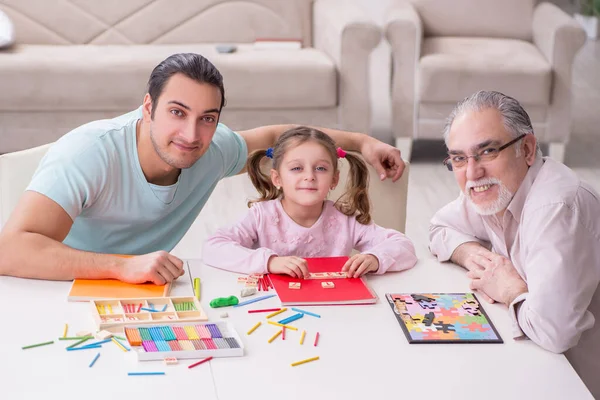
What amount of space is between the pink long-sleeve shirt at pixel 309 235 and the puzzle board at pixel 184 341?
42 cm

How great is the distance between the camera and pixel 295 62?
4.65 m

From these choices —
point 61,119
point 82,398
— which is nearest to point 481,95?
point 82,398

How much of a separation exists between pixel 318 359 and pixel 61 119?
3236mm

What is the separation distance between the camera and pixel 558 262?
1.81 meters

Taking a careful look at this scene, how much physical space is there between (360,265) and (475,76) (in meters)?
2.84

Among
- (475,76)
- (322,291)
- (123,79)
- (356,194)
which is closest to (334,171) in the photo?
(356,194)

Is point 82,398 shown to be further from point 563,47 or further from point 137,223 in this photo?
point 563,47

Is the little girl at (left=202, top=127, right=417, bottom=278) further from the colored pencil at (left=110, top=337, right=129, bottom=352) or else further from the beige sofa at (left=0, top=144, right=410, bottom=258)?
the colored pencil at (left=110, top=337, right=129, bottom=352)

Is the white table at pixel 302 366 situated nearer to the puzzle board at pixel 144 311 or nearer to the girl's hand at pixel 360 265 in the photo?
the puzzle board at pixel 144 311

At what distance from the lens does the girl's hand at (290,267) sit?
6.77 ft

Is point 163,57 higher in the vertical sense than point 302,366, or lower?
lower

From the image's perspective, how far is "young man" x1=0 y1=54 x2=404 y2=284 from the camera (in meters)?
2.02

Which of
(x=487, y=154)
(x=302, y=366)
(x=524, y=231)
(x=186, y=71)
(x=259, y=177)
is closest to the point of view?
(x=302, y=366)

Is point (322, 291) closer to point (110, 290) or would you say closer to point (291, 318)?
point (291, 318)
